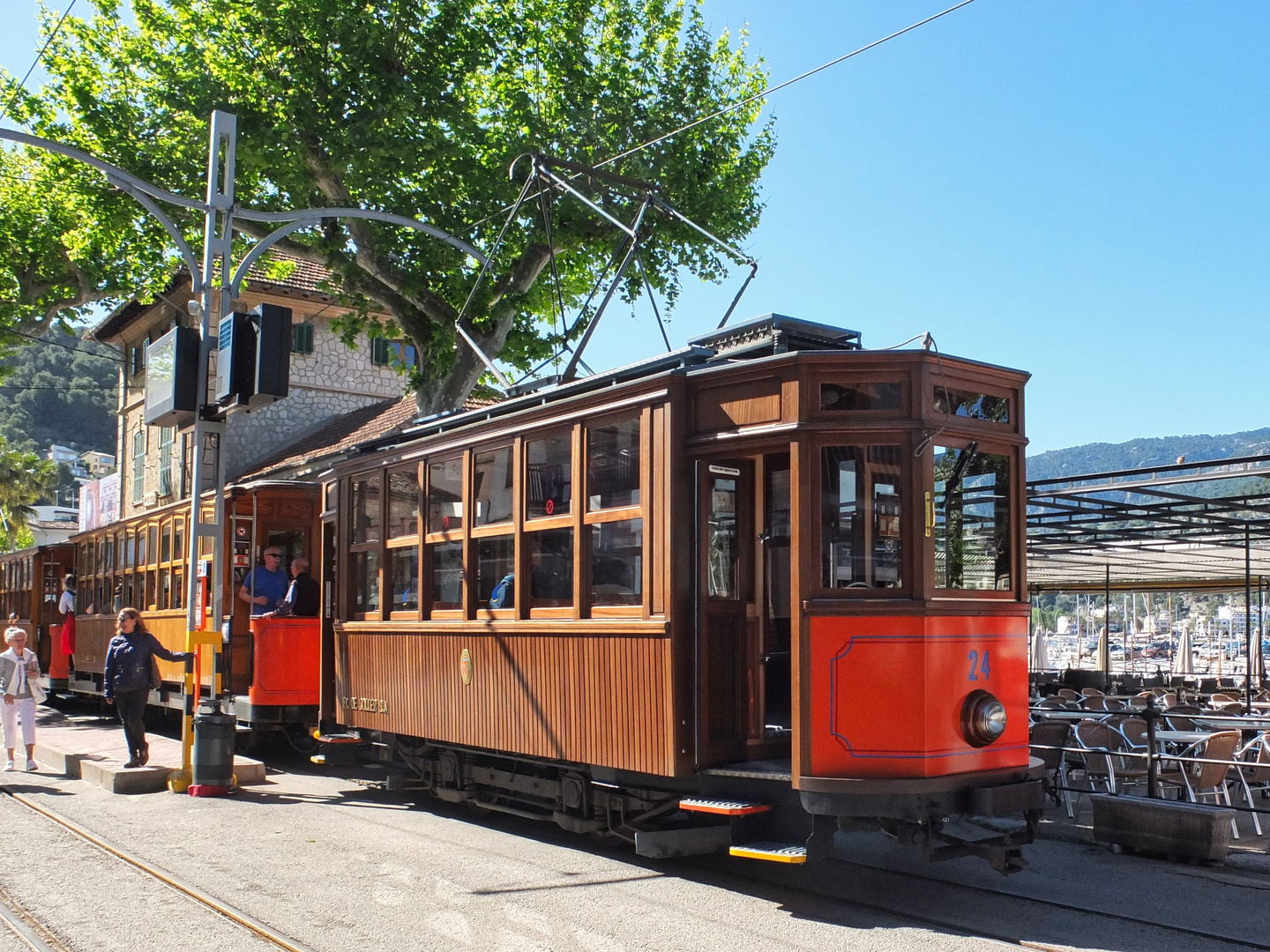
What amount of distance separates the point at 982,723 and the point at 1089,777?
13.8ft

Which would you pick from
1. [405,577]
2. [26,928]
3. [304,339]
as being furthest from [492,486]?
[304,339]

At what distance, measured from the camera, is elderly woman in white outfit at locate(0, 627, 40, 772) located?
1234cm

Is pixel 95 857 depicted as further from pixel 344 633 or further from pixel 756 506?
pixel 756 506

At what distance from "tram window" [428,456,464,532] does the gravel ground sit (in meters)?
2.21

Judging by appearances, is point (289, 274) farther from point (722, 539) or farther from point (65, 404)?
point (65, 404)

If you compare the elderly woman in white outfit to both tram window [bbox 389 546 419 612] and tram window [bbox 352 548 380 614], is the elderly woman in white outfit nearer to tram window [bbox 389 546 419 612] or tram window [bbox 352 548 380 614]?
tram window [bbox 352 548 380 614]

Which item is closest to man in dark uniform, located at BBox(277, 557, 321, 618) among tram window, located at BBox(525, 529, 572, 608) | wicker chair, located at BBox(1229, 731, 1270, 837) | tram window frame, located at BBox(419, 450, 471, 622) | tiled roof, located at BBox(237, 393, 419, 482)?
tram window frame, located at BBox(419, 450, 471, 622)

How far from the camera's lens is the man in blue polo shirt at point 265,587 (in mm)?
12484

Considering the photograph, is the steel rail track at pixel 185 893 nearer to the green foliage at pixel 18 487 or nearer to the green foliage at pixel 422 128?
the green foliage at pixel 422 128

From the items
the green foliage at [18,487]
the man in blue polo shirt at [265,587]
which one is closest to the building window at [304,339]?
the man in blue polo shirt at [265,587]

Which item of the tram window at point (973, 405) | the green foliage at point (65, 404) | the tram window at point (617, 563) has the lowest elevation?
the tram window at point (617, 563)

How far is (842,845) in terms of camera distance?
8.26m

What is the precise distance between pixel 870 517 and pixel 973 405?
37.7 inches

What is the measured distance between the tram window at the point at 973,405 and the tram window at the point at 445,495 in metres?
3.67
